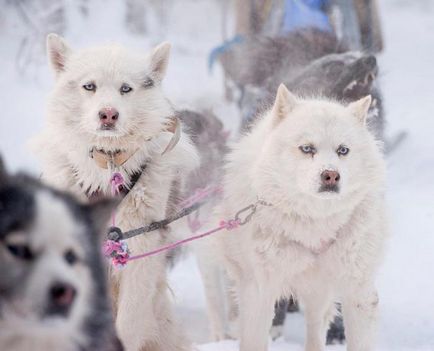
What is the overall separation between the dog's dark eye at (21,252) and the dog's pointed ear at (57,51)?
Answer: 4.71 feet

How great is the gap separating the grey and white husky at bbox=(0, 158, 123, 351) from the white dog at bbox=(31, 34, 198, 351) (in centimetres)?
105

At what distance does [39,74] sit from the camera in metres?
5.35

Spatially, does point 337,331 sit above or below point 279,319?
below

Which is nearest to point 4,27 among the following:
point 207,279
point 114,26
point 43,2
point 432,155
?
point 43,2

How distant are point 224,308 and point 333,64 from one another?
141cm

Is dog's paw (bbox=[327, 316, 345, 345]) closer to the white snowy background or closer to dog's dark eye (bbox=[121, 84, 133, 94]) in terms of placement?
the white snowy background

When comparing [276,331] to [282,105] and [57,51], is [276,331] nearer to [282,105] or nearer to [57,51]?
[282,105]

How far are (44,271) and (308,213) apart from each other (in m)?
1.41

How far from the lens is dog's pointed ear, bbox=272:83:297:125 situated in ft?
8.35

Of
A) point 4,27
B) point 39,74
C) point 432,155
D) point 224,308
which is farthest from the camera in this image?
point 4,27

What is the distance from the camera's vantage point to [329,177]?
2316mm

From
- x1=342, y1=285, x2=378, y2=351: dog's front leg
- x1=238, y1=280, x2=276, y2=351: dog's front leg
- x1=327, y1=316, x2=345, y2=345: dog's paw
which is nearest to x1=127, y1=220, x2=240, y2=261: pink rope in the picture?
x1=238, y1=280, x2=276, y2=351: dog's front leg

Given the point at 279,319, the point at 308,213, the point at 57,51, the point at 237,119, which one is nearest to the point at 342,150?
the point at 308,213

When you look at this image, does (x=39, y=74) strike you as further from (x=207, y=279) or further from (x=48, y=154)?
(x=48, y=154)
